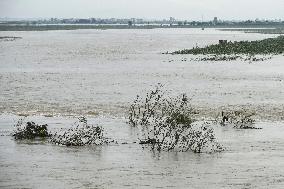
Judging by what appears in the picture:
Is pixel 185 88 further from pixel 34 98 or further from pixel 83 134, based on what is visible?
pixel 83 134

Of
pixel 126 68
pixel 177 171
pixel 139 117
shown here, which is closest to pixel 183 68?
pixel 126 68

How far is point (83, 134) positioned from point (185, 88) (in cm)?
1483

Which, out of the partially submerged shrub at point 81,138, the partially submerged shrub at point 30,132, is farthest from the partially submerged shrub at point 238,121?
the partially submerged shrub at point 30,132

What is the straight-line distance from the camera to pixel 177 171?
1226 cm

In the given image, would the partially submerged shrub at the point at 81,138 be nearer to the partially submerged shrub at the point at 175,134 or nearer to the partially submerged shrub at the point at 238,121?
the partially submerged shrub at the point at 175,134

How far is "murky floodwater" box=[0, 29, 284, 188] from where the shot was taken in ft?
38.1

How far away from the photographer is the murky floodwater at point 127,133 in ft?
38.1

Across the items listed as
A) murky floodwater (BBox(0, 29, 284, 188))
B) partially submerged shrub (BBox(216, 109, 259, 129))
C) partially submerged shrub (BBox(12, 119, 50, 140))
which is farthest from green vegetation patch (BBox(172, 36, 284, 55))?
partially submerged shrub (BBox(12, 119, 50, 140))

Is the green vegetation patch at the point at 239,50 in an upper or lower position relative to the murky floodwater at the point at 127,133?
lower

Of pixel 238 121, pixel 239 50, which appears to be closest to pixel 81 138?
pixel 238 121

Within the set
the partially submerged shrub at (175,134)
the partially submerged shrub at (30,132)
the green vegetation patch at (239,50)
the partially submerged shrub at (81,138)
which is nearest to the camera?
the partially submerged shrub at (175,134)

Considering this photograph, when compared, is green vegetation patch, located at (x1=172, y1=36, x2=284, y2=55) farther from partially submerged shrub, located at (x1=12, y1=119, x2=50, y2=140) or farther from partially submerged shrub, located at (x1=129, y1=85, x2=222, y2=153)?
partially submerged shrub, located at (x1=12, y1=119, x2=50, y2=140)

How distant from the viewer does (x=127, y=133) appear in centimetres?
1669

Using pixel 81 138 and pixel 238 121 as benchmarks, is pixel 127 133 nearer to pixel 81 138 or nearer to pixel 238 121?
pixel 81 138
